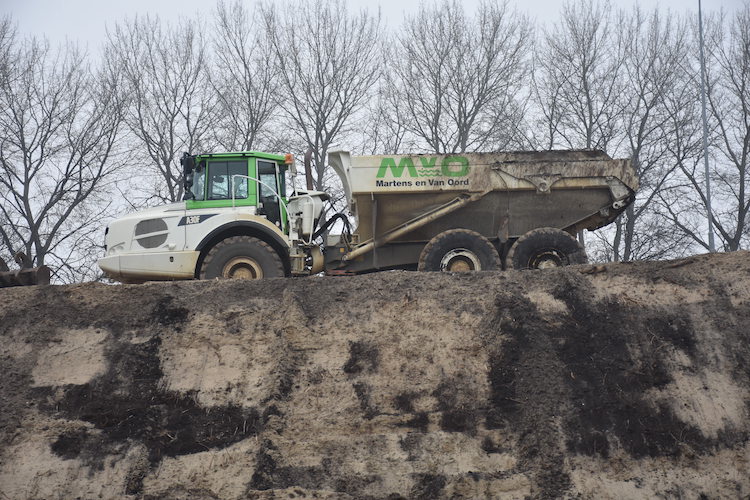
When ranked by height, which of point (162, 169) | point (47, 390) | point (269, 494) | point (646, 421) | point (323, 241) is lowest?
point (269, 494)

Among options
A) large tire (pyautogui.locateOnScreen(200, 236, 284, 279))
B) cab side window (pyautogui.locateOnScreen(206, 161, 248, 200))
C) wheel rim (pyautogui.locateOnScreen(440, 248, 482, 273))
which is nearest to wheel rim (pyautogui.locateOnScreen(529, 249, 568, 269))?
wheel rim (pyautogui.locateOnScreen(440, 248, 482, 273))

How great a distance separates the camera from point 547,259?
1239 centimetres

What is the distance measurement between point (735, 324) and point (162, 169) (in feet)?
69.7

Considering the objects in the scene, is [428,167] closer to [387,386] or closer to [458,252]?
[458,252]

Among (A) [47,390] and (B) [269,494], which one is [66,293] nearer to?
(A) [47,390]

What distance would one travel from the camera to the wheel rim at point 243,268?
1205 cm

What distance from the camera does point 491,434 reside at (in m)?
8.11

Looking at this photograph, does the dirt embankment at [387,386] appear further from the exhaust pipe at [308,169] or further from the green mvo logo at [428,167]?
the exhaust pipe at [308,169]

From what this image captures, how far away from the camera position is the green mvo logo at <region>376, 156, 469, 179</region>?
499 inches

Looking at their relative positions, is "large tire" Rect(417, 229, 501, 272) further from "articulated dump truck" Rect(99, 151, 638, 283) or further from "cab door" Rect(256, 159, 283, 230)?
"cab door" Rect(256, 159, 283, 230)

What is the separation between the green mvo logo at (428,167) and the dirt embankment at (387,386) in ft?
9.40

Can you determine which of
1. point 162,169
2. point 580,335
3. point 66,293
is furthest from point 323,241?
point 162,169

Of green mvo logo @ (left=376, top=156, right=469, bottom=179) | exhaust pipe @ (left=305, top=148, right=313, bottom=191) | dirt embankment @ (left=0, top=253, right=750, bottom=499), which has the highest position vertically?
exhaust pipe @ (left=305, top=148, right=313, bottom=191)

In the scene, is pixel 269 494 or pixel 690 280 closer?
pixel 269 494
